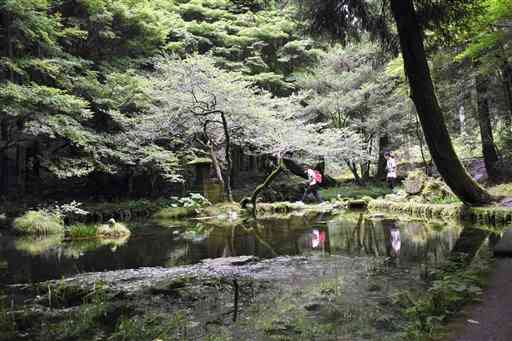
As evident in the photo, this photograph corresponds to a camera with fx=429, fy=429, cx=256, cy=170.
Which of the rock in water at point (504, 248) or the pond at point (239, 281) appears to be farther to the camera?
A: the rock in water at point (504, 248)

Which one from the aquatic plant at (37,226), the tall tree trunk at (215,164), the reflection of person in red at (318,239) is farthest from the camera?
the tall tree trunk at (215,164)

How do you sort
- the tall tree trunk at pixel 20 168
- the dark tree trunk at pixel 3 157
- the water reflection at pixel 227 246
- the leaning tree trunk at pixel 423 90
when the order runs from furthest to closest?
the tall tree trunk at pixel 20 168 → the dark tree trunk at pixel 3 157 → the leaning tree trunk at pixel 423 90 → the water reflection at pixel 227 246

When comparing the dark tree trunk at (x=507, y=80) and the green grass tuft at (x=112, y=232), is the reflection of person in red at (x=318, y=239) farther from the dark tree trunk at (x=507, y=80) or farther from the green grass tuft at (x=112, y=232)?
the dark tree trunk at (x=507, y=80)

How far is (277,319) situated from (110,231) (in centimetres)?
876

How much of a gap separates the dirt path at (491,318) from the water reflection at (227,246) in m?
1.81

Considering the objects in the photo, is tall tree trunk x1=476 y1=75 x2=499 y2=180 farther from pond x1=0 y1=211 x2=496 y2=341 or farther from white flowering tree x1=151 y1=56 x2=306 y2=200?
Result: white flowering tree x1=151 y1=56 x2=306 y2=200

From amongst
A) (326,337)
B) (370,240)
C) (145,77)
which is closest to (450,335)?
(326,337)

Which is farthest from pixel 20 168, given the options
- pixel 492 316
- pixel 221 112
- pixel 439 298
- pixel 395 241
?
pixel 492 316

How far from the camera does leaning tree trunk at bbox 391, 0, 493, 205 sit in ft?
24.3

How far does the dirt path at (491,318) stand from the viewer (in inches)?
Result: 113

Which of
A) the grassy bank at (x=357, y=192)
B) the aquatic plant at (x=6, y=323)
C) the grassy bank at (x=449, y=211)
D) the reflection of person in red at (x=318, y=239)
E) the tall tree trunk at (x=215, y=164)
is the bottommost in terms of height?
the aquatic plant at (x=6, y=323)

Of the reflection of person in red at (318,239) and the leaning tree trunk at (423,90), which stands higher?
the leaning tree trunk at (423,90)

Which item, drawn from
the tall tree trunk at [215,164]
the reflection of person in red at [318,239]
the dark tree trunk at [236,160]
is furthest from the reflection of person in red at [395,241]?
the dark tree trunk at [236,160]

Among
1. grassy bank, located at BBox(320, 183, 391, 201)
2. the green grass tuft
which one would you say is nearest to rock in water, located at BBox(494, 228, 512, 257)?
the green grass tuft
